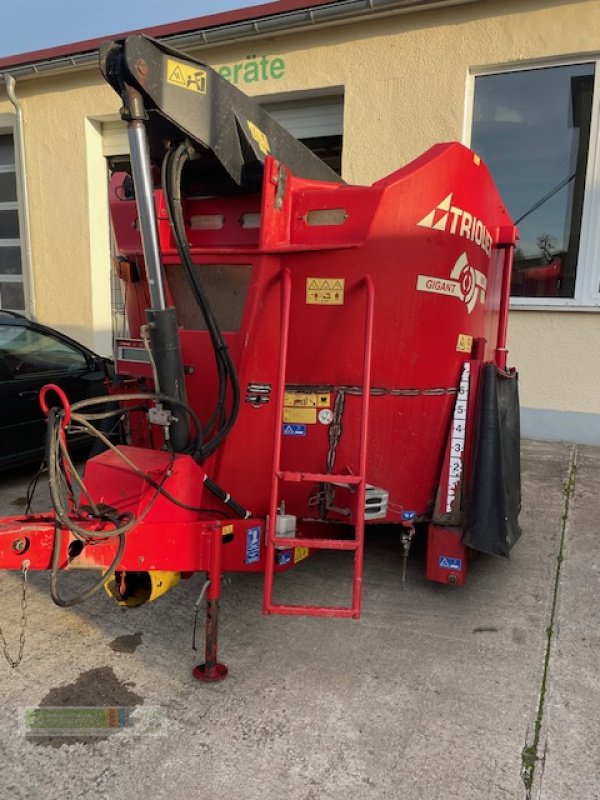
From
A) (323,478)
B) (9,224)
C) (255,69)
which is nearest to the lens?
(323,478)

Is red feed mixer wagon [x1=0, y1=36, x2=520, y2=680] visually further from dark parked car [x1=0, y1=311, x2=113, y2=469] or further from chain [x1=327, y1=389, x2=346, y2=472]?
dark parked car [x1=0, y1=311, x2=113, y2=469]

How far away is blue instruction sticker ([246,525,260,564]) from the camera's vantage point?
2746 millimetres

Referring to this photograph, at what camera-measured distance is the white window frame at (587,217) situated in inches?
230

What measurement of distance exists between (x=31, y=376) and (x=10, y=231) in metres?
5.62

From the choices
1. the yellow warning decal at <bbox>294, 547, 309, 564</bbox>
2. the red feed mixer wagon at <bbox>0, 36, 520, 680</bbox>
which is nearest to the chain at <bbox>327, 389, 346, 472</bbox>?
the red feed mixer wagon at <bbox>0, 36, 520, 680</bbox>

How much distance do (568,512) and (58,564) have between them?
365cm

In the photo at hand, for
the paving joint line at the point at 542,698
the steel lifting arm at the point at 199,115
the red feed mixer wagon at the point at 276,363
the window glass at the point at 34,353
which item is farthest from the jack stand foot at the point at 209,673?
the window glass at the point at 34,353

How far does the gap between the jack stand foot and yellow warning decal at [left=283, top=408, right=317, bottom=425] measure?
1147mm

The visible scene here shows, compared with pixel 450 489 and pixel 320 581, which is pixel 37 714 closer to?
pixel 320 581

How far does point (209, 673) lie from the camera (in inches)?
99.9

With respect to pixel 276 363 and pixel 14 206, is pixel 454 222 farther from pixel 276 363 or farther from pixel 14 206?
pixel 14 206

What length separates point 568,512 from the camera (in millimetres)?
4422

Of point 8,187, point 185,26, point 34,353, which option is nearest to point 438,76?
point 185,26

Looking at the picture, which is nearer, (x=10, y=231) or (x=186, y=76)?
(x=186, y=76)
